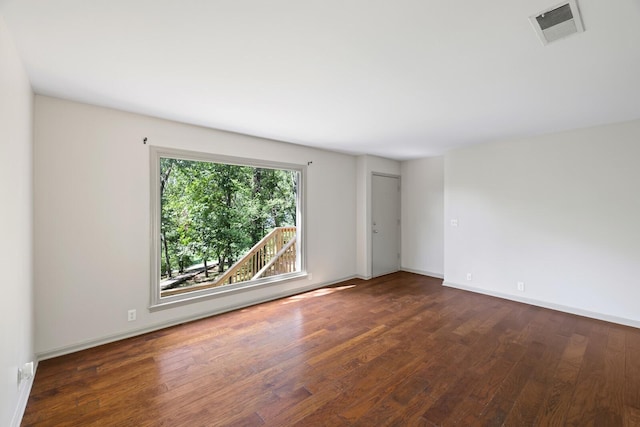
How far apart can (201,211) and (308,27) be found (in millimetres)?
5189

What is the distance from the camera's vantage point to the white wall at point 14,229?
1.50m

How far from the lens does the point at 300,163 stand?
4484 mm

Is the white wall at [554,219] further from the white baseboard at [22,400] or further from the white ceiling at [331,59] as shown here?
the white baseboard at [22,400]

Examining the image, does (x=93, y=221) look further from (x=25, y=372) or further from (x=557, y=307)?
(x=557, y=307)

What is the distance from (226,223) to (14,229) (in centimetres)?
451

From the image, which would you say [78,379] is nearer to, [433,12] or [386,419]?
[386,419]

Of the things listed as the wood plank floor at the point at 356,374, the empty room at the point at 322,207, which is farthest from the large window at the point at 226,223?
the wood plank floor at the point at 356,374

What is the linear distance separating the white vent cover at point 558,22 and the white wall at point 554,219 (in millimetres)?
2706

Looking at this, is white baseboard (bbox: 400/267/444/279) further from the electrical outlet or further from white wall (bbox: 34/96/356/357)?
the electrical outlet

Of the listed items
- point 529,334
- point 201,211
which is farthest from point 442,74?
point 201,211

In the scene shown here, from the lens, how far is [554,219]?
3707 mm

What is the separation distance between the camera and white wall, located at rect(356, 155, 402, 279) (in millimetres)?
5219

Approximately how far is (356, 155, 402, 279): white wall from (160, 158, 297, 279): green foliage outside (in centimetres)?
130

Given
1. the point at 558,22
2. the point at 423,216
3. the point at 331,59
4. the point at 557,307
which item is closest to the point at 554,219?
the point at 557,307
